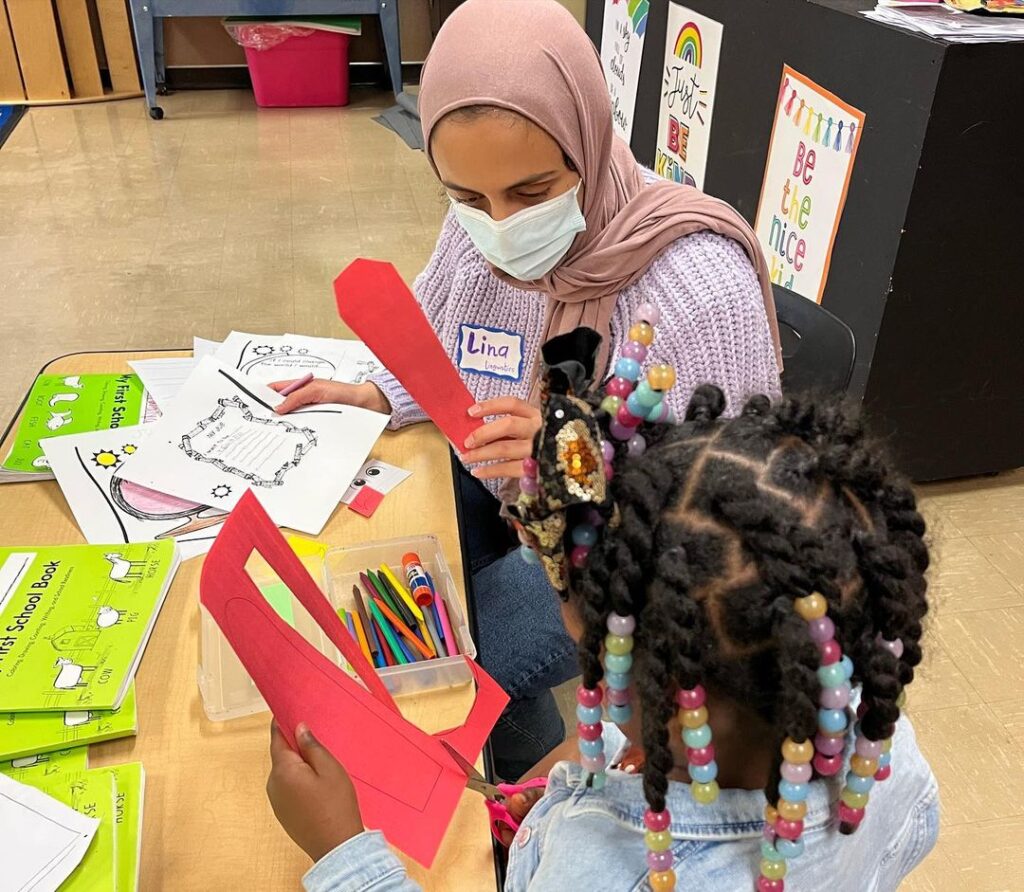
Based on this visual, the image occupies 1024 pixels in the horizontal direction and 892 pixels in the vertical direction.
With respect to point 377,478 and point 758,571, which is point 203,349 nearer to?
point 377,478

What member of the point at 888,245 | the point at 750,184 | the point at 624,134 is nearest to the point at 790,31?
the point at 750,184

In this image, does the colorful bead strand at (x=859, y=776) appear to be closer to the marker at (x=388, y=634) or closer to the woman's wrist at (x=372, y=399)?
the marker at (x=388, y=634)

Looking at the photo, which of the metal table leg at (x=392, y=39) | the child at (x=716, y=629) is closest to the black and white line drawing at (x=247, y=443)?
the child at (x=716, y=629)

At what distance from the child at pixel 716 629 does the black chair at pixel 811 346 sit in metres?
0.63

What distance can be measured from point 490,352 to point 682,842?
2.71 ft

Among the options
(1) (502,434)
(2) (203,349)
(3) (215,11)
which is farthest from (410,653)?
(3) (215,11)

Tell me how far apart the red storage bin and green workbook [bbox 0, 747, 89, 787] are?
453 cm

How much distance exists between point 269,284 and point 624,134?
1.35m

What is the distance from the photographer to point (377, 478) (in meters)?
1.12

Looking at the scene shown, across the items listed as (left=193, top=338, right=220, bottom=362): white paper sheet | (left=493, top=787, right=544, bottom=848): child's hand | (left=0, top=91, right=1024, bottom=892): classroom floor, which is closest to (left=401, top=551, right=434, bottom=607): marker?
(left=493, top=787, right=544, bottom=848): child's hand

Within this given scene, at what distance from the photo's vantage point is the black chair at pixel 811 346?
1.22 m

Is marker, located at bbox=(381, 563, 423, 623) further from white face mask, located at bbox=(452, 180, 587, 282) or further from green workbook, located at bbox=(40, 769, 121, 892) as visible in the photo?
white face mask, located at bbox=(452, 180, 587, 282)

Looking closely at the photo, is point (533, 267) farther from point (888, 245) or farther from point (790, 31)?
point (790, 31)

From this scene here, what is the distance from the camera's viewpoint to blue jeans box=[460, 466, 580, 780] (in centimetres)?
117
